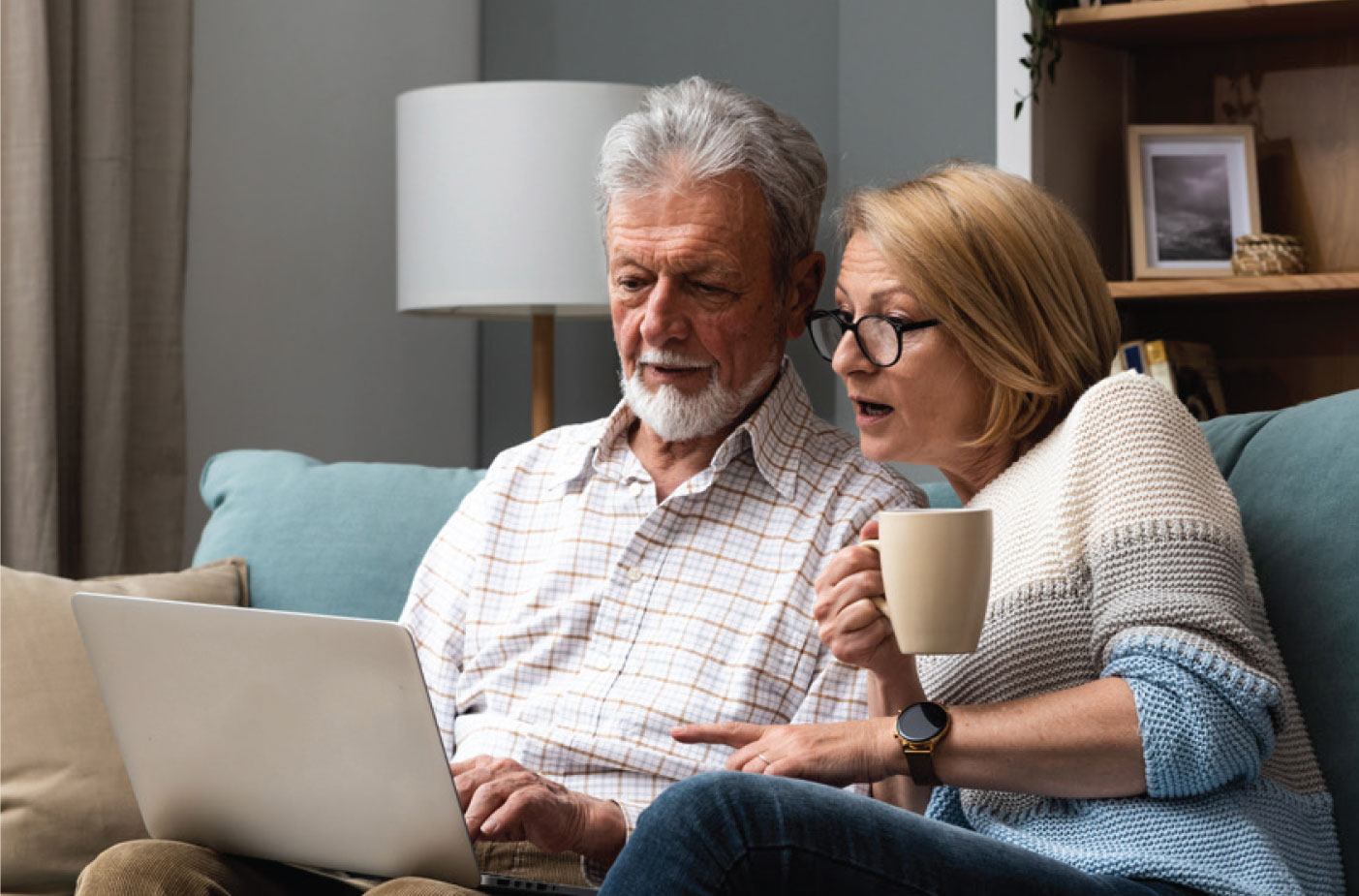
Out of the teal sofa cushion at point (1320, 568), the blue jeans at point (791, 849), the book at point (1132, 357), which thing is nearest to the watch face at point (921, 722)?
the blue jeans at point (791, 849)

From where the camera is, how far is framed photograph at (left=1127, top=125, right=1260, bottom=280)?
252 cm

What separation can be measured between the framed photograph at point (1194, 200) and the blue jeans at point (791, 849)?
66.7 inches

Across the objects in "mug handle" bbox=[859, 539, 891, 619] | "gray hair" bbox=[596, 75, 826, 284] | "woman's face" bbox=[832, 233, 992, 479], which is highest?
"gray hair" bbox=[596, 75, 826, 284]

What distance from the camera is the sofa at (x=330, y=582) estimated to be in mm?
1296

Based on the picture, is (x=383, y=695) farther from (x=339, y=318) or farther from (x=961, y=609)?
(x=339, y=318)

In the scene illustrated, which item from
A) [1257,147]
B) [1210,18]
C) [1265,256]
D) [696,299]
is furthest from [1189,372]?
[696,299]

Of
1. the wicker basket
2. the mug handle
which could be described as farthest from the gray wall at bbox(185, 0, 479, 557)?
the mug handle

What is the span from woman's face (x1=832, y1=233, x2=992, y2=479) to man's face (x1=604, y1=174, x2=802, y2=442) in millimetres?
244

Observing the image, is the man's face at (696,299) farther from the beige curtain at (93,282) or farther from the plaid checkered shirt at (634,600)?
the beige curtain at (93,282)

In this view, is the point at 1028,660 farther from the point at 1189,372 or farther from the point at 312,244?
the point at 312,244

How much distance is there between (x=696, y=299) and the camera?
161 cm

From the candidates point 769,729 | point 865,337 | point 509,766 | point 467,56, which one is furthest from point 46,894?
point 467,56

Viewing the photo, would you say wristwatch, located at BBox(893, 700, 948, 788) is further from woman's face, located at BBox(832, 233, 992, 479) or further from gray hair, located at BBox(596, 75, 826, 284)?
gray hair, located at BBox(596, 75, 826, 284)

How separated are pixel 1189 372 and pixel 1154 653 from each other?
1.53 m
